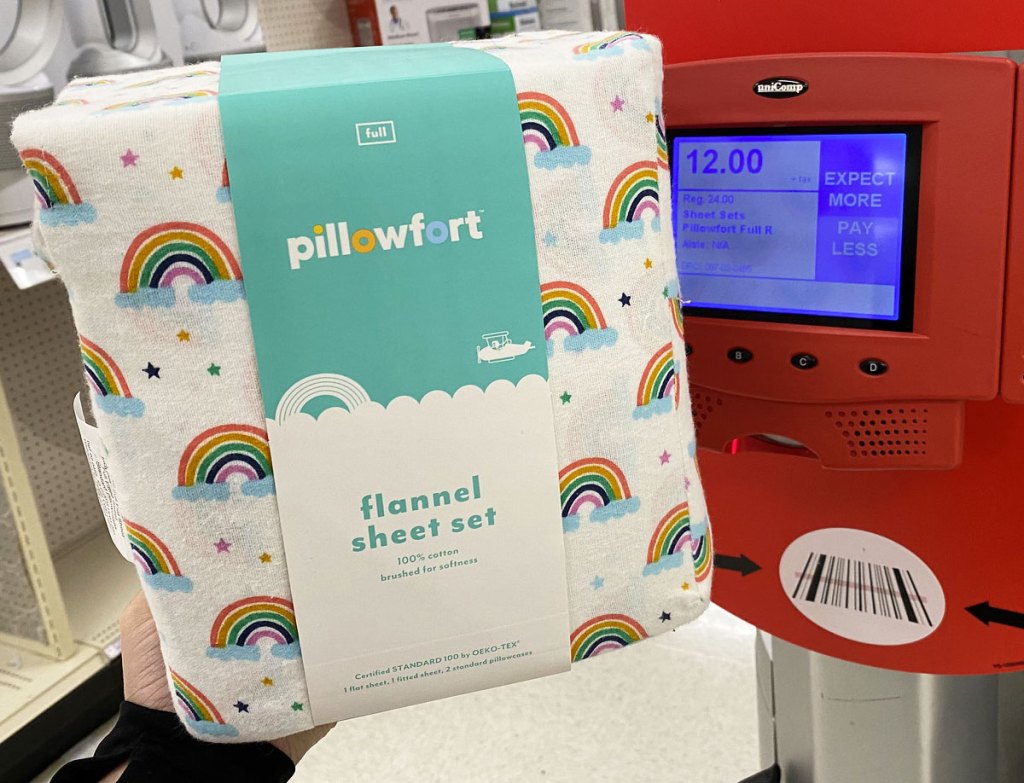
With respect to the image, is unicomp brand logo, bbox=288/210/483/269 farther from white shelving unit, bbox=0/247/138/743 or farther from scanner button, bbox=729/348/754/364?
white shelving unit, bbox=0/247/138/743

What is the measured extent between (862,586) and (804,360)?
1.07 ft

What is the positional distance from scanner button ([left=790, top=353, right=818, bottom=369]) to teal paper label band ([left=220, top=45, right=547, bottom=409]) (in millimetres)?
359

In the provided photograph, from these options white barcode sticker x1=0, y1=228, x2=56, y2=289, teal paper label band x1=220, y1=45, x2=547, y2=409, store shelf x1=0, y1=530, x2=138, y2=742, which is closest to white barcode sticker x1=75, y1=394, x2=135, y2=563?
teal paper label band x1=220, y1=45, x2=547, y2=409

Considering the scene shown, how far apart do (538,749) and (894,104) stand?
171 centimetres

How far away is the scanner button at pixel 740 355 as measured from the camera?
3.22 ft

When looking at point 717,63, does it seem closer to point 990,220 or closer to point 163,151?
point 990,220

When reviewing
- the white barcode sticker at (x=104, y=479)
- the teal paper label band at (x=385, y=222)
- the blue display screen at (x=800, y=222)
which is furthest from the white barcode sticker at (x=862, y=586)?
the white barcode sticker at (x=104, y=479)

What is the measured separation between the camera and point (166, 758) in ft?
2.87

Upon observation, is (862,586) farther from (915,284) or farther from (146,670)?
(146,670)

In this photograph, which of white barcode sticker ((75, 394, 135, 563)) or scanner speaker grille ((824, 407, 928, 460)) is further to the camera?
scanner speaker grille ((824, 407, 928, 460))

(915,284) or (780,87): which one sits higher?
(780,87)

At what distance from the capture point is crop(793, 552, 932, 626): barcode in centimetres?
111

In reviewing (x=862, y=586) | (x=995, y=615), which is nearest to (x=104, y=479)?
(x=862, y=586)

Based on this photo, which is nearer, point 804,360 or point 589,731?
point 804,360
